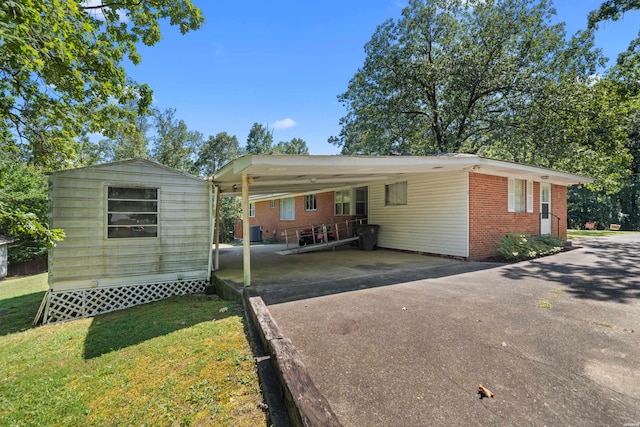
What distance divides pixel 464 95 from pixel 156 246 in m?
17.2

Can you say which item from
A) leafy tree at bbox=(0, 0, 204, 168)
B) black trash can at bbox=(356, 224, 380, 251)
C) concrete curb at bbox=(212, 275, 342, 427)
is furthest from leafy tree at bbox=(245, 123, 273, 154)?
concrete curb at bbox=(212, 275, 342, 427)

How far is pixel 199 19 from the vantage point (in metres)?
8.53

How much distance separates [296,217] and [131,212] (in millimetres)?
11652

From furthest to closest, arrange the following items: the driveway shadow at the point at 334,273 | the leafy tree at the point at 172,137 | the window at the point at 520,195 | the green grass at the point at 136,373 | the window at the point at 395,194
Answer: the leafy tree at the point at 172,137, the window at the point at 395,194, the window at the point at 520,195, the driveway shadow at the point at 334,273, the green grass at the point at 136,373

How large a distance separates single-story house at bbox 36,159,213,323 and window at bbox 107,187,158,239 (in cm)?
2

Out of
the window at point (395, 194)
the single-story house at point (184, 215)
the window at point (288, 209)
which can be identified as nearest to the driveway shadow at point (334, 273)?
the single-story house at point (184, 215)

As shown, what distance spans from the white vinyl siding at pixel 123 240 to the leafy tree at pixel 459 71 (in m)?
14.1

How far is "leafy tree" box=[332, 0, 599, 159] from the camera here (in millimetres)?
15836

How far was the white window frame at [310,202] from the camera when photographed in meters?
16.6

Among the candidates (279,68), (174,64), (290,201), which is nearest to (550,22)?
(279,68)

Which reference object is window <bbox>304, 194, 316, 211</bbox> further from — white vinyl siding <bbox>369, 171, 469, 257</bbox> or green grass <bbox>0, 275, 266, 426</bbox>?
green grass <bbox>0, 275, 266, 426</bbox>

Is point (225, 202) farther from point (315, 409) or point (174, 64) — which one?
point (315, 409)

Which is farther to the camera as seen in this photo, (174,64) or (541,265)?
(174,64)

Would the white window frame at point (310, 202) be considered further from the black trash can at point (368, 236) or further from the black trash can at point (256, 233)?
the black trash can at point (256, 233)
